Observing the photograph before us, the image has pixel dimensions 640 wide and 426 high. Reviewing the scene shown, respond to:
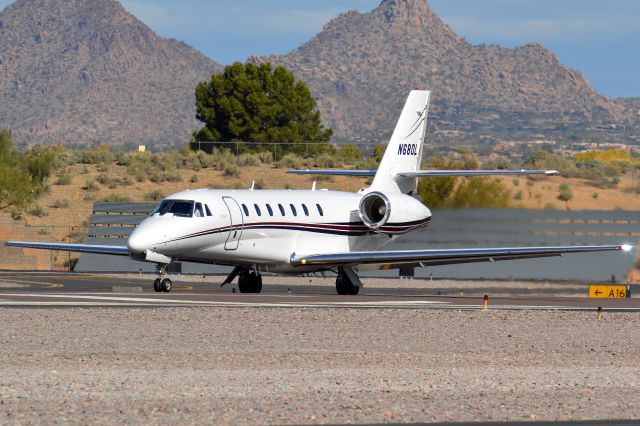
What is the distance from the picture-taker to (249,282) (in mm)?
36406

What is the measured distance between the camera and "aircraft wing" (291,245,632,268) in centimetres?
3394

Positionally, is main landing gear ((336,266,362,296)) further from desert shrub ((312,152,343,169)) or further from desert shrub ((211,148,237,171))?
desert shrub ((312,152,343,169))

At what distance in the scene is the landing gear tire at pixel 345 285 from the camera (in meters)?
36.6

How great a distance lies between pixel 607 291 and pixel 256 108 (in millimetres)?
60170

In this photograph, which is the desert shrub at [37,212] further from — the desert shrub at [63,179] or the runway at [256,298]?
the runway at [256,298]

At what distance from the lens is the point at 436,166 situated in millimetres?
64250

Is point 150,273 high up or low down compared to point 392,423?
down

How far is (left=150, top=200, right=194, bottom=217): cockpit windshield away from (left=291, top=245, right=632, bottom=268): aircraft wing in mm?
3632

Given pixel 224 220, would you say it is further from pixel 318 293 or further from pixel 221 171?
pixel 221 171

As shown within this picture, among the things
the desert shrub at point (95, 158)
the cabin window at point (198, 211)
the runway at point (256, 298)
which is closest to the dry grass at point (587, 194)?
the runway at point (256, 298)

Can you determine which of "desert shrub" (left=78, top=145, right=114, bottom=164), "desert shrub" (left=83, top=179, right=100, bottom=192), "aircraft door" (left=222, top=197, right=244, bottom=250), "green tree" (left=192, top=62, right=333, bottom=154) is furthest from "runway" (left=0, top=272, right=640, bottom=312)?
"green tree" (left=192, top=62, right=333, bottom=154)

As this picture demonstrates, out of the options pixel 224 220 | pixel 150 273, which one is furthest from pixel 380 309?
pixel 150 273

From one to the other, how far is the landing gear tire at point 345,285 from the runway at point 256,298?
15.9 inches

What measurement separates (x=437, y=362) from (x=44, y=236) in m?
48.2
